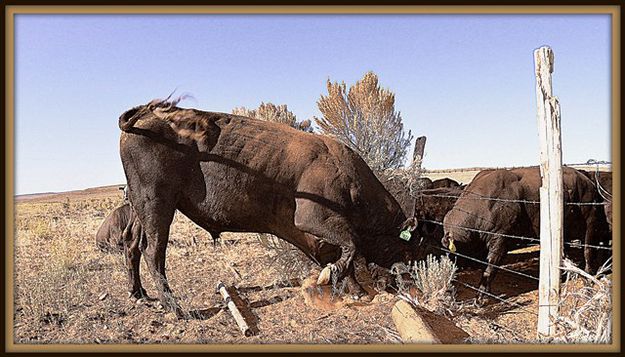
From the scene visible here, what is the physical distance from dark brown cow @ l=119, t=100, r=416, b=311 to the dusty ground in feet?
2.08

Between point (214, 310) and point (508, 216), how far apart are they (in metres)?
4.63

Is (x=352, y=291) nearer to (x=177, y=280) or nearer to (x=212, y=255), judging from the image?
(x=177, y=280)

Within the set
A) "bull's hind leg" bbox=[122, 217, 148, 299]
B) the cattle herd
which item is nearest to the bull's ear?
the cattle herd

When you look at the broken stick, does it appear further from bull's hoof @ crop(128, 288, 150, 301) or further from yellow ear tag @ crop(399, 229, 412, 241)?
yellow ear tag @ crop(399, 229, 412, 241)

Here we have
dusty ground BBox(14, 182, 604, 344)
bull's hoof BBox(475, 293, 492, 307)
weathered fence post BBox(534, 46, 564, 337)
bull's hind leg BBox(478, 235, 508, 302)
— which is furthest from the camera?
bull's hind leg BBox(478, 235, 508, 302)

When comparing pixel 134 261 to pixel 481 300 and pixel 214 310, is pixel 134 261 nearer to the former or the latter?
pixel 214 310

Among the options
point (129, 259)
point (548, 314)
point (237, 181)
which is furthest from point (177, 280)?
point (548, 314)

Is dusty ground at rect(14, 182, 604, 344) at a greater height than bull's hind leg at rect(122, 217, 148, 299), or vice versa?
bull's hind leg at rect(122, 217, 148, 299)

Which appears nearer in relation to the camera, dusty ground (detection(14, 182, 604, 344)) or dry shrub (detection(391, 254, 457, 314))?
dusty ground (detection(14, 182, 604, 344))

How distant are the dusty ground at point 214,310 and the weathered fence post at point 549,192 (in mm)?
595

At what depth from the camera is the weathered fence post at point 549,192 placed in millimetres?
4793

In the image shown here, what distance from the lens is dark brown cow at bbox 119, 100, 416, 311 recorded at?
21.1ft

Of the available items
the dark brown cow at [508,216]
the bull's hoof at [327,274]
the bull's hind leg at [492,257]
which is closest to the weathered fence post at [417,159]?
the dark brown cow at [508,216]

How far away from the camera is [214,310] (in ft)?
22.6
